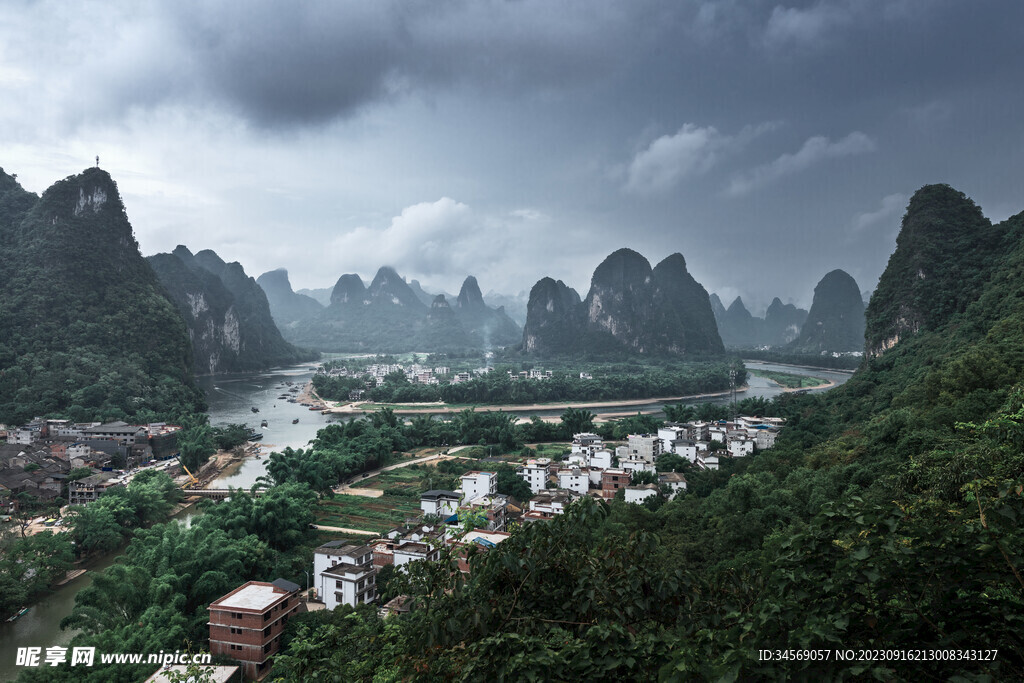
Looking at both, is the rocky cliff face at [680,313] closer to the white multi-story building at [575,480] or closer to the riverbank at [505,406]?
the riverbank at [505,406]

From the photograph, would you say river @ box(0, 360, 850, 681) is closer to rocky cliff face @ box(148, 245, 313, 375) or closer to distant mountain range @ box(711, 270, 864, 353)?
rocky cliff face @ box(148, 245, 313, 375)

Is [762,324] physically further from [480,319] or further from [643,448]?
[643,448]

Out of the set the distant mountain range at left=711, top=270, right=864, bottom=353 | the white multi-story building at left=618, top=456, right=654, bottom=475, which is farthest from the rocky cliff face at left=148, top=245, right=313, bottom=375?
the distant mountain range at left=711, top=270, right=864, bottom=353

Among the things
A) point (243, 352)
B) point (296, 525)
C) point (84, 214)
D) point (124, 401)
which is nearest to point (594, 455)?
point (296, 525)

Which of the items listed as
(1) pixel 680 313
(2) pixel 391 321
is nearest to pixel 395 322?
(2) pixel 391 321

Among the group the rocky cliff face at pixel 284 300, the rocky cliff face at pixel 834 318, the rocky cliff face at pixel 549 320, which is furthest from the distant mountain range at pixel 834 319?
the rocky cliff face at pixel 284 300

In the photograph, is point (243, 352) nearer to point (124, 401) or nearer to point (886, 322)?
point (124, 401)
